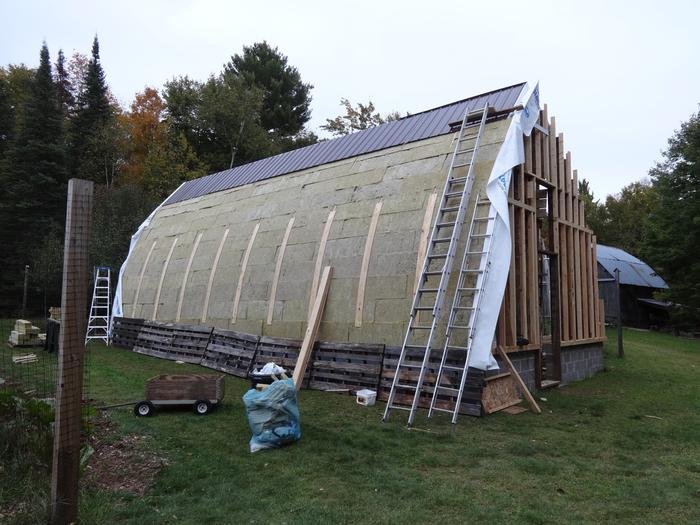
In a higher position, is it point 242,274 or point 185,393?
point 242,274

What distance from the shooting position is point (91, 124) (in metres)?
32.4

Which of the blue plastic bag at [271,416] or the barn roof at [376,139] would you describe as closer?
the blue plastic bag at [271,416]

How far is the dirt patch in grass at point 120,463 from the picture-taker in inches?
171

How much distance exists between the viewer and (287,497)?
13.5 ft

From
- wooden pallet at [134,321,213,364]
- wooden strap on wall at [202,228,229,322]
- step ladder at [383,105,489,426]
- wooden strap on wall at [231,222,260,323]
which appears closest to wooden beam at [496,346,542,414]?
step ladder at [383,105,489,426]

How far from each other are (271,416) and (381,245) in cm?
434

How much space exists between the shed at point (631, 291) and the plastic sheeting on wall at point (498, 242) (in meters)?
19.3

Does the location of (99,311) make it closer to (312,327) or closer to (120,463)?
(312,327)

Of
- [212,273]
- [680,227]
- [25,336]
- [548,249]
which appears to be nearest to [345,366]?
[548,249]

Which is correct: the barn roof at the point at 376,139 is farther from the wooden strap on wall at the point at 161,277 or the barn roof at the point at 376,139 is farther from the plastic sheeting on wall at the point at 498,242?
the wooden strap on wall at the point at 161,277

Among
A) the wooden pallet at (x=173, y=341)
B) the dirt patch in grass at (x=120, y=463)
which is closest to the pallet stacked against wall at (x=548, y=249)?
the dirt patch in grass at (x=120, y=463)

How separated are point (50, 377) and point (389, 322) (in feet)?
20.9

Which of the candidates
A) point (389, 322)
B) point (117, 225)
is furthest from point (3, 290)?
point (389, 322)

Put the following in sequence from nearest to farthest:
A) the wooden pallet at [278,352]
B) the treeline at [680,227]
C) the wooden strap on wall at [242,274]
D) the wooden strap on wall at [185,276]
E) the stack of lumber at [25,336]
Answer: the wooden pallet at [278,352], the wooden strap on wall at [242,274], the wooden strap on wall at [185,276], the stack of lumber at [25,336], the treeline at [680,227]
